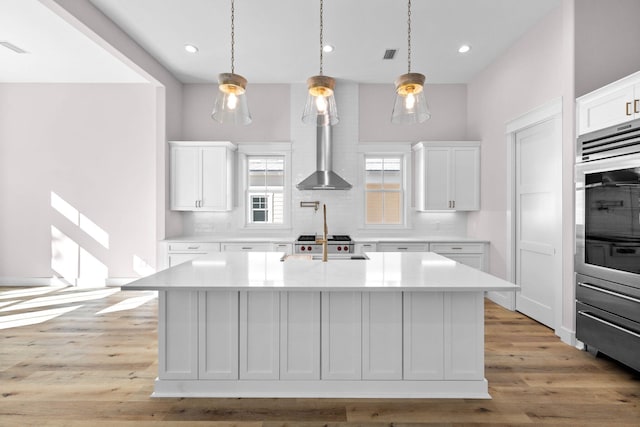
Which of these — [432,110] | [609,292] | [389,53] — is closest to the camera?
[609,292]

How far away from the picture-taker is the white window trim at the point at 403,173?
5.82 m

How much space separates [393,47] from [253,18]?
5.68ft

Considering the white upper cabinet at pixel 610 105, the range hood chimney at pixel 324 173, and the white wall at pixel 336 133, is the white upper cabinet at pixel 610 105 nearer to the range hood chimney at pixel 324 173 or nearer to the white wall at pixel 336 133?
the white wall at pixel 336 133

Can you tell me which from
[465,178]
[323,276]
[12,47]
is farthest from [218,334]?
[12,47]

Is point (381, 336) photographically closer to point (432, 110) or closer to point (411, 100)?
point (411, 100)

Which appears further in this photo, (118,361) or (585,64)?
(585,64)

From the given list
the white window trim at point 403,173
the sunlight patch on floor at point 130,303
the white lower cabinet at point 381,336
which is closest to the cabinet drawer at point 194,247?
the sunlight patch on floor at point 130,303

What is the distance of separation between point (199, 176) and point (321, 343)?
12.3ft

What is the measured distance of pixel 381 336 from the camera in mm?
2410

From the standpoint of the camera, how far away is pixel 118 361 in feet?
9.92

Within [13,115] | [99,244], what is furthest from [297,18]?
[13,115]

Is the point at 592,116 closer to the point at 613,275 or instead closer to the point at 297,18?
the point at 613,275

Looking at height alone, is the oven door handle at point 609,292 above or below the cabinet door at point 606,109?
below

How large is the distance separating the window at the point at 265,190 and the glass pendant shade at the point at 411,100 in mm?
3801
